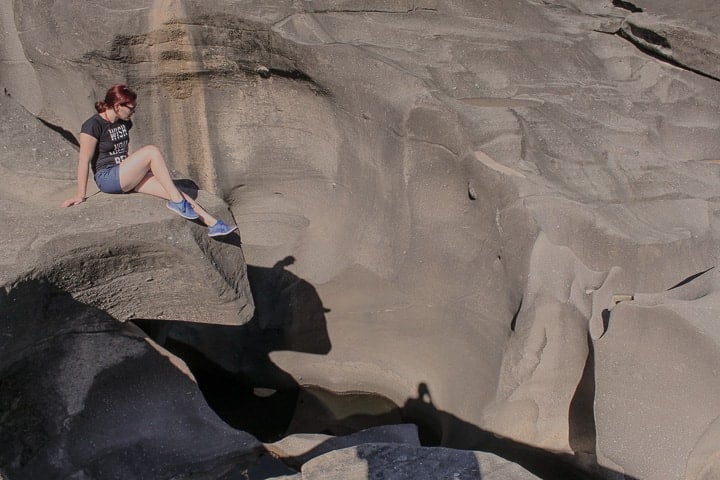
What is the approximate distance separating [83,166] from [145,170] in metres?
0.25

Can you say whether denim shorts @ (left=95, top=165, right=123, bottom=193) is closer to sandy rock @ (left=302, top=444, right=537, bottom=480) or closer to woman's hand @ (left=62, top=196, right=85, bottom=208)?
woman's hand @ (left=62, top=196, right=85, bottom=208)

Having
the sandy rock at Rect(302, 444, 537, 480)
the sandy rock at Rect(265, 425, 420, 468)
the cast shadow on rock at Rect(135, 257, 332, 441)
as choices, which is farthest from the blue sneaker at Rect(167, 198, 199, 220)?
the cast shadow on rock at Rect(135, 257, 332, 441)

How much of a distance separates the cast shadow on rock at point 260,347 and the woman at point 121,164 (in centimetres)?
183

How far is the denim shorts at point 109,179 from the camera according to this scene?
3.03 meters

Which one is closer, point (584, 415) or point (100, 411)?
point (584, 415)

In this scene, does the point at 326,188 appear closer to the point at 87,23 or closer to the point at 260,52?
the point at 260,52

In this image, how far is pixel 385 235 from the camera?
439 cm

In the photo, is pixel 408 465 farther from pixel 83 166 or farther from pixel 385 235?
pixel 385 235

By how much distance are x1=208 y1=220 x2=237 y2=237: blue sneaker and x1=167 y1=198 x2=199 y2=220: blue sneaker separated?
0.09m

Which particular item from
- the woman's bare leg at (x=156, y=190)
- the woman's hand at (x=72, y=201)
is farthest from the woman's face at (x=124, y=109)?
the woman's hand at (x=72, y=201)

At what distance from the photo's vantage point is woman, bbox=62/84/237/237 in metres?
2.99

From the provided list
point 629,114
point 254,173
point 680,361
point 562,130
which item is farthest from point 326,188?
point 680,361

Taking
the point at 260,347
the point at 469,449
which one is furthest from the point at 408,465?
the point at 260,347

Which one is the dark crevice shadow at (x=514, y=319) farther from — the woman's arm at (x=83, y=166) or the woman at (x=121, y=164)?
the woman's arm at (x=83, y=166)
